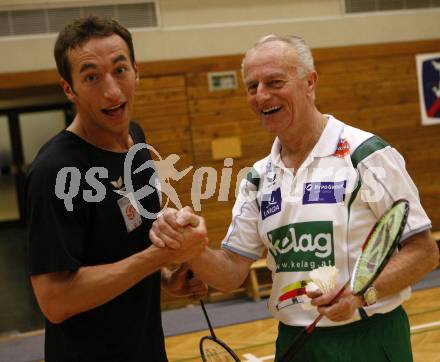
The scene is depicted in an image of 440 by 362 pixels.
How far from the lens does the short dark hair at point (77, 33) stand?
2.40m

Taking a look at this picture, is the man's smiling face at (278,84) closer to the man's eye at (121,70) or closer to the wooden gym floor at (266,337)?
the man's eye at (121,70)

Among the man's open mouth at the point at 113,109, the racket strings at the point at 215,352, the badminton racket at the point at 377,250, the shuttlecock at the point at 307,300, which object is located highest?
the man's open mouth at the point at 113,109

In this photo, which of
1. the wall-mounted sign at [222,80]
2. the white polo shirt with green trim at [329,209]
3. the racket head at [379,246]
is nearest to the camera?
the racket head at [379,246]

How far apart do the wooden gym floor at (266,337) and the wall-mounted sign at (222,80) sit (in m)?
3.82

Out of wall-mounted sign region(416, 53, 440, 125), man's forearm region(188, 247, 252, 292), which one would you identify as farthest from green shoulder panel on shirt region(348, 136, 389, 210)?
wall-mounted sign region(416, 53, 440, 125)

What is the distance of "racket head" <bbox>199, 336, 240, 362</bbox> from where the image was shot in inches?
110

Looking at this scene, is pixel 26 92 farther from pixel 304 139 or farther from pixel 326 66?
pixel 304 139


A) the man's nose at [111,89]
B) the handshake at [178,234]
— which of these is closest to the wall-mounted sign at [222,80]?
the man's nose at [111,89]

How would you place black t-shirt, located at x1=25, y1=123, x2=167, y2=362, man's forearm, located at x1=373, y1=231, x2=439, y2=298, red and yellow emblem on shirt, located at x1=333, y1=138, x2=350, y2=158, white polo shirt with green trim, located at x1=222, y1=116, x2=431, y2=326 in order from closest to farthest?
black t-shirt, located at x1=25, y1=123, x2=167, y2=362 < man's forearm, located at x1=373, y1=231, x2=439, y2=298 < white polo shirt with green trim, located at x1=222, y1=116, x2=431, y2=326 < red and yellow emblem on shirt, located at x1=333, y1=138, x2=350, y2=158

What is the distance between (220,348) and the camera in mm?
2887

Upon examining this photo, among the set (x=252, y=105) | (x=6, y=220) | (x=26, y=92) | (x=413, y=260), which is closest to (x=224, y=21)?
(x=26, y=92)

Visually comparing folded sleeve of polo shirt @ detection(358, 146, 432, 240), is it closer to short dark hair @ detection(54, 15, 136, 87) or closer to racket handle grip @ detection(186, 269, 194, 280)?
racket handle grip @ detection(186, 269, 194, 280)

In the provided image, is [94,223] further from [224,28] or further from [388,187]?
[224,28]

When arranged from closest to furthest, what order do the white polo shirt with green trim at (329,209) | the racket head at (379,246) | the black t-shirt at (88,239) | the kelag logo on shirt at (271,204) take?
1. the racket head at (379,246)
2. the black t-shirt at (88,239)
3. the white polo shirt with green trim at (329,209)
4. the kelag logo on shirt at (271,204)
